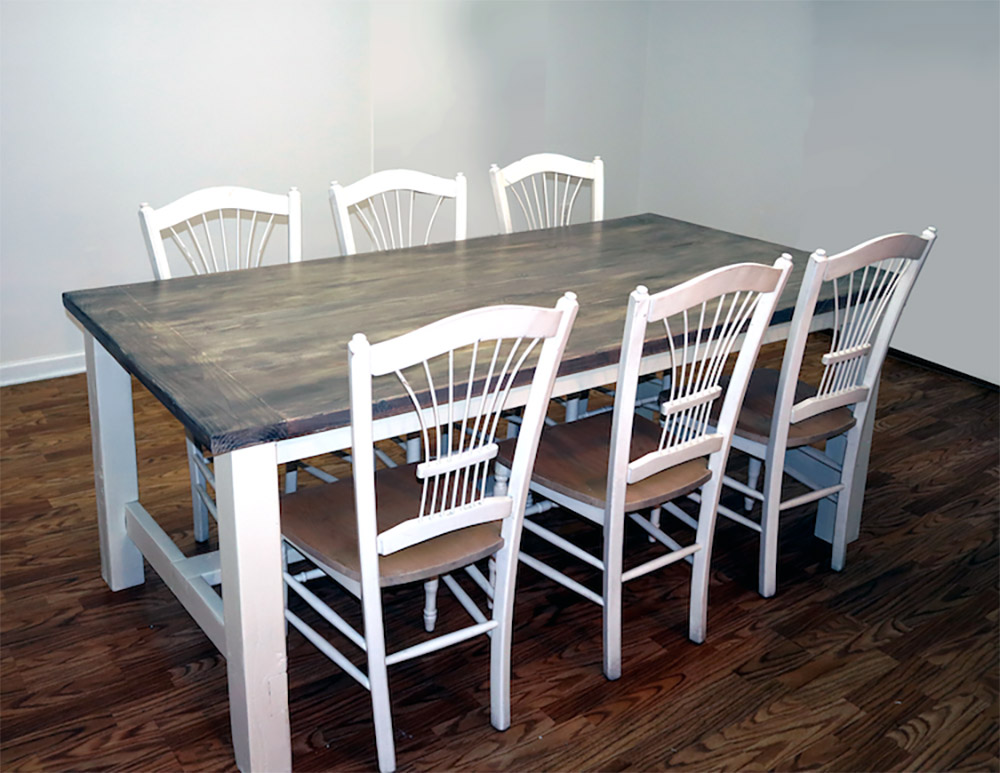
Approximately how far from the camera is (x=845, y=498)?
2.74 meters

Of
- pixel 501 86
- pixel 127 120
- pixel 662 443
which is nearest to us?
pixel 662 443

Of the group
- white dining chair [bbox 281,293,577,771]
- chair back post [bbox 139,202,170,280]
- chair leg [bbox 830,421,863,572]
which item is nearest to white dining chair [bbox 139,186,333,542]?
chair back post [bbox 139,202,170,280]

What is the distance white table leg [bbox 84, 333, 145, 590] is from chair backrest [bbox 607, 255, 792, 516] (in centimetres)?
113

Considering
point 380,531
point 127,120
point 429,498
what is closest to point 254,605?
point 380,531

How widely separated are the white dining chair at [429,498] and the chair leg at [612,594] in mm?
263

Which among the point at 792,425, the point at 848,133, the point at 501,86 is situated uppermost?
the point at 501,86

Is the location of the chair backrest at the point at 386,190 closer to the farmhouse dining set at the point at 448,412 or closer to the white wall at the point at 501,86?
the farmhouse dining set at the point at 448,412

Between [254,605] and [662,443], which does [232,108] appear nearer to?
[662,443]

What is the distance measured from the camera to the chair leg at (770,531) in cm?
257

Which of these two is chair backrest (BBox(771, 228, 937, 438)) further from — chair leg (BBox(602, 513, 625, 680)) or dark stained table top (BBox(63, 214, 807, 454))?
chair leg (BBox(602, 513, 625, 680))

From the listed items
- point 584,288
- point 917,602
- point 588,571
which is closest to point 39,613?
→ point 588,571

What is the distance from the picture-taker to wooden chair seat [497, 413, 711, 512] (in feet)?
7.41

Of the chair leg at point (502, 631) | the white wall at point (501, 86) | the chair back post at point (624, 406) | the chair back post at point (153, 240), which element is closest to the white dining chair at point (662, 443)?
the chair back post at point (624, 406)

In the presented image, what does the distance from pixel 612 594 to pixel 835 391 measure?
78 cm
